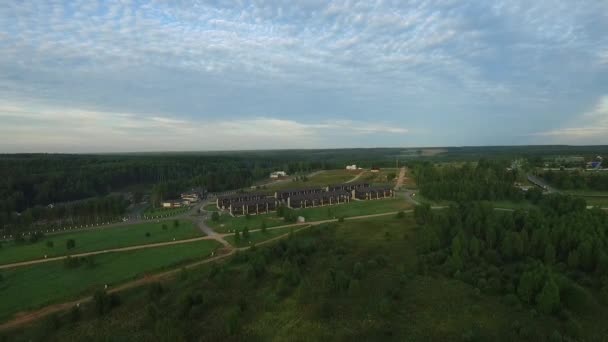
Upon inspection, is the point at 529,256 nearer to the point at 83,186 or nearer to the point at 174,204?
the point at 174,204

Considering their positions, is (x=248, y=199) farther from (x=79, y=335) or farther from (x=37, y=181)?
(x=37, y=181)

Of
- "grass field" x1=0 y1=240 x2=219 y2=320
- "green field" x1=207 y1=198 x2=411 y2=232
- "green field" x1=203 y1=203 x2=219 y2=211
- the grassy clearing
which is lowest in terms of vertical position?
"grass field" x1=0 y1=240 x2=219 y2=320

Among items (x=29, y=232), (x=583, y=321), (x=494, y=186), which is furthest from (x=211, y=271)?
(x=494, y=186)

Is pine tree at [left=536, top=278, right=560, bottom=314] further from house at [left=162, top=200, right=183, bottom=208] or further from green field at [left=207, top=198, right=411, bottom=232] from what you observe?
house at [left=162, top=200, right=183, bottom=208]

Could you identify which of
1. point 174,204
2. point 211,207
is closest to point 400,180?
point 211,207

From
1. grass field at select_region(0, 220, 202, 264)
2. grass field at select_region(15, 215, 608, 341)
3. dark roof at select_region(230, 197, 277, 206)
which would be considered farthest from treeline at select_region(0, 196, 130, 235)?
grass field at select_region(15, 215, 608, 341)

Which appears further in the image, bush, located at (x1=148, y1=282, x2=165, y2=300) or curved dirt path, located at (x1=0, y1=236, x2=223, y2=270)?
curved dirt path, located at (x1=0, y1=236, x2=223, y2=270)
